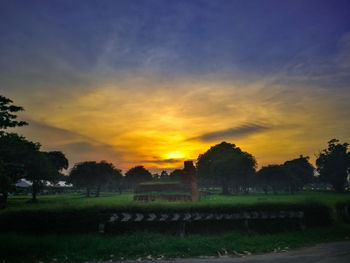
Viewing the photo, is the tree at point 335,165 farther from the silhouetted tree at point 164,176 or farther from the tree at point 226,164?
the silhouetted tree at point 164,176

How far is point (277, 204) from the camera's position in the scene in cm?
1116

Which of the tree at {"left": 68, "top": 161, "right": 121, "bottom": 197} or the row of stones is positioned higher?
the tree at {"left": 68, "top": 161, "right": 121, "bottom": 197}

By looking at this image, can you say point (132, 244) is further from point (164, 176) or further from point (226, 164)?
point (164, 176)

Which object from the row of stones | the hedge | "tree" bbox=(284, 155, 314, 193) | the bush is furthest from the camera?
"tree" bbox=(284, 155, 314, 193)

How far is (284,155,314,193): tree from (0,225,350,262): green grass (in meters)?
64.8

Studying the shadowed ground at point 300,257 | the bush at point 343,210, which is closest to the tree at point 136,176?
the bush at point 343,210

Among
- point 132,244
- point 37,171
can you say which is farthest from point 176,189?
point 132,244

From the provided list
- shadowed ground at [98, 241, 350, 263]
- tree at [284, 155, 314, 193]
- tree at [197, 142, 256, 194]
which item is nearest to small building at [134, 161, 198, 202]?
shadowed ground at [98, 241, 350, 263]

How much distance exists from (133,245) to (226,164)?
172 feet

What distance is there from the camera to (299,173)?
79750 mm

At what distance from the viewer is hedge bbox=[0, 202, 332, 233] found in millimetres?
9266

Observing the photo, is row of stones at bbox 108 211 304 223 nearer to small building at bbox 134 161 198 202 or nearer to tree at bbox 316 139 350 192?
small building at bbox 134 161 198 202

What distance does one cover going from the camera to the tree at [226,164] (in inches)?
2329

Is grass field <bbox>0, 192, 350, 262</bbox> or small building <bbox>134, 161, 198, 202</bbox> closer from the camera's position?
grass field <bbox>0, 192, 350, 262</bbox>
